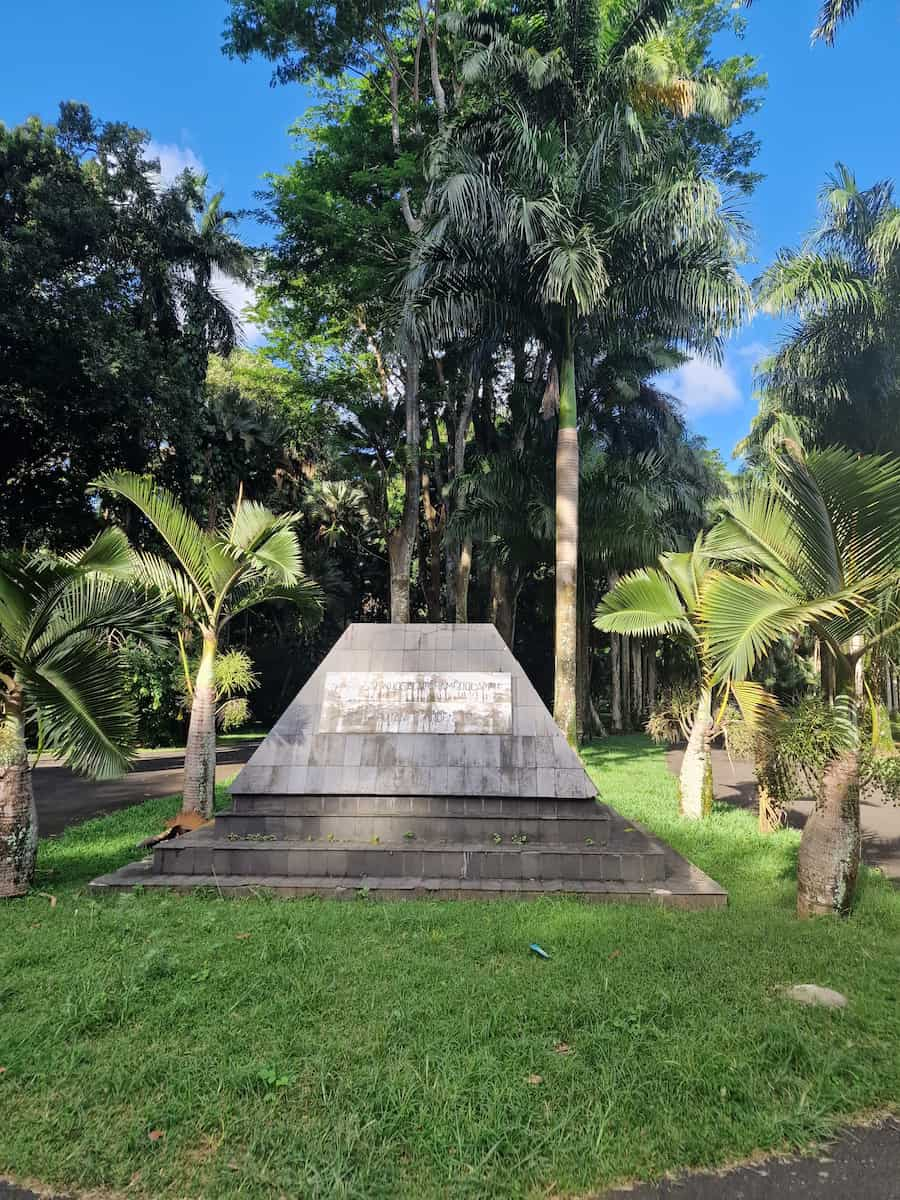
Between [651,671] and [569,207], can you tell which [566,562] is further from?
[651,671]

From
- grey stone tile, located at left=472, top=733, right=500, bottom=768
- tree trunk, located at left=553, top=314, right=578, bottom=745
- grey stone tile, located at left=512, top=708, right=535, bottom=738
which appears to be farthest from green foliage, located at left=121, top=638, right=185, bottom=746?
grey stone tile, located at left=512, top=708, right=535, bottom=738

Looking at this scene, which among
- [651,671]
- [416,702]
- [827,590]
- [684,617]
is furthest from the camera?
[651,671]

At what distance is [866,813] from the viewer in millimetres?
10531

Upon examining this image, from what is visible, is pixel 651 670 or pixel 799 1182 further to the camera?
pixel 651 670

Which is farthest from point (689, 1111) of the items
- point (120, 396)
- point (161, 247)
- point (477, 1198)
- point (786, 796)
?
point (161, 247)

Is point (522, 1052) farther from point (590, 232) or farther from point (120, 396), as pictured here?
point (120, 396)

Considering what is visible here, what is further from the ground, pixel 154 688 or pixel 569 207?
pixel 569 207

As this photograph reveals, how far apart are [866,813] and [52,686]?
423 inches

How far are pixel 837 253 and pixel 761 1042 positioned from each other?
1924cm

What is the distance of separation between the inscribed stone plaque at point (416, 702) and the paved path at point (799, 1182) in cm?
449

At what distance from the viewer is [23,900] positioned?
18.9 feet

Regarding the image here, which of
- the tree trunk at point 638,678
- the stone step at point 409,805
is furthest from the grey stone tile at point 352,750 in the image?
the tree trunk at point 638,678

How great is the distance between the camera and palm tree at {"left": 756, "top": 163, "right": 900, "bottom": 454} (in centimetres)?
1686

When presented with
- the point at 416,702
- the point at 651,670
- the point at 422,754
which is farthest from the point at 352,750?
the point at 651,670
